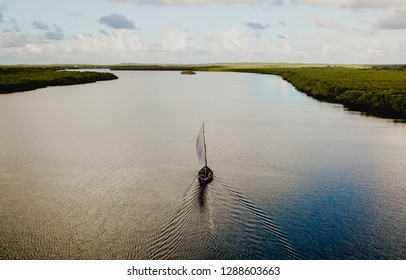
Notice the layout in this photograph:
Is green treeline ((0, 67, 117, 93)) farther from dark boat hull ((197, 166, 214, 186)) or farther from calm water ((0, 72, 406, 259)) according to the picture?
dark boat hull ((197, 166, 214, 186))

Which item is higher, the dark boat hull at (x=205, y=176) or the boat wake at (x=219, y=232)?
the dark boat hull at (x=205, y=176)

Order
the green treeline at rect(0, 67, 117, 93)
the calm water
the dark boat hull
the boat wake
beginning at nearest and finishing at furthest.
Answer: the boat wake
the calm water
the dark boat hull
the green treeline at rect(0, 67, 117, 93)

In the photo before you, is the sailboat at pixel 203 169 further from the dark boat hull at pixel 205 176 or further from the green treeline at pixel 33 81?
the green treeline at pixel 33 81

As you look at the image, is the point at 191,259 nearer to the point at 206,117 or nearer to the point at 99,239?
the point at 99,239

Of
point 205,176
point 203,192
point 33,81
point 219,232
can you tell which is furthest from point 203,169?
point 33,81

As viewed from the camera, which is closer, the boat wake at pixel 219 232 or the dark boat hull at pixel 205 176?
the boat wake at pixel 219 232

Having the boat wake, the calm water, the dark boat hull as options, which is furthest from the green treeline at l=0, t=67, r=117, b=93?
the boat wake

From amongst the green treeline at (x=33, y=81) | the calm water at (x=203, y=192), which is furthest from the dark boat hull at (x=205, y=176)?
the green treeline at (x=33, y=81)

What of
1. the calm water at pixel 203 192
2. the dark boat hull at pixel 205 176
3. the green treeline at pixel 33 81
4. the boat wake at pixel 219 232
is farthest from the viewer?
the green treeline at pixel 33 81
